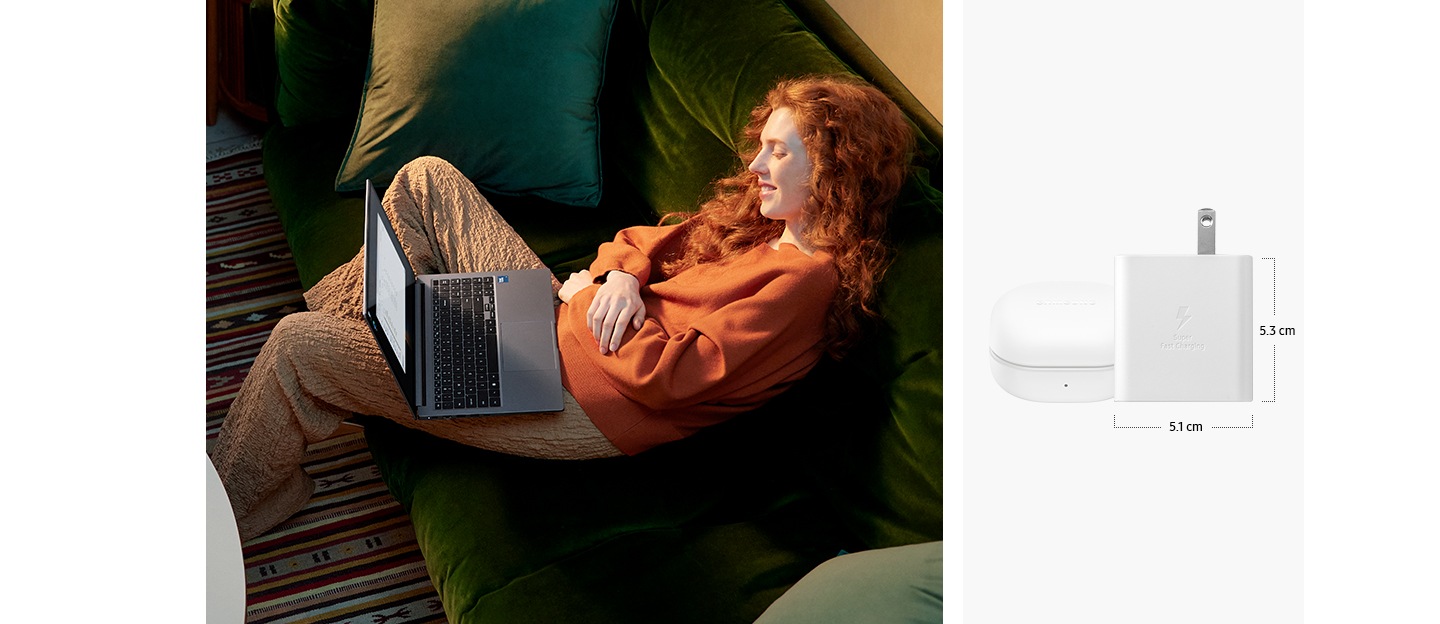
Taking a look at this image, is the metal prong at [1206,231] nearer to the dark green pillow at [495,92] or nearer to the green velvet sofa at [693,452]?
the green velvet sofa at [693,452]

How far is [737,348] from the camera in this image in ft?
4.95

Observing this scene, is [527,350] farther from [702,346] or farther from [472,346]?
[702,346]

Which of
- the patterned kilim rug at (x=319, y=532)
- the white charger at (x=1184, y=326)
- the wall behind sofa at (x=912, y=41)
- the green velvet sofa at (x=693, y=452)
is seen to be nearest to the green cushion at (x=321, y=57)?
the green velvet sofa at (x=693, y=452)

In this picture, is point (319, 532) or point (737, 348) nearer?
point (737, 348)

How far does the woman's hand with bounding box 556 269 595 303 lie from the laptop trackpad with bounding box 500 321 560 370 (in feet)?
0.24

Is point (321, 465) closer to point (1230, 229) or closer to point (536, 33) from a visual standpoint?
point (536, 33)

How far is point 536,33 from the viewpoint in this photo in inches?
73.3

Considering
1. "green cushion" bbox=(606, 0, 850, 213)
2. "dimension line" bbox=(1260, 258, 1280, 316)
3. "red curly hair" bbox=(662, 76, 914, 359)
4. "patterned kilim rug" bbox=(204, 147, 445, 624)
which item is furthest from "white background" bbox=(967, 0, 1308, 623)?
"patterned kilim rug" bbox=(204, 147, 445, 624)

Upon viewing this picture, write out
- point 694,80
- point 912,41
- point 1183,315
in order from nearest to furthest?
1. point 1183,315
2. point 912,41
3. point 694,80

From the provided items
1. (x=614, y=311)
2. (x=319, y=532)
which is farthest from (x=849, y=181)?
(x=319, y=532)

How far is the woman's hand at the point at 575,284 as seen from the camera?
5.54ft

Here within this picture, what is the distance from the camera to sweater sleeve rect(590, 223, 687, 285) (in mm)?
1683

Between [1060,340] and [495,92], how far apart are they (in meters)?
1.13
